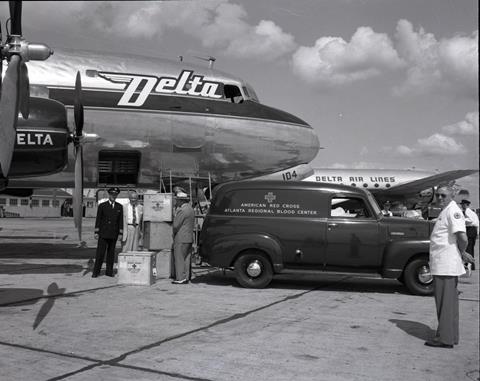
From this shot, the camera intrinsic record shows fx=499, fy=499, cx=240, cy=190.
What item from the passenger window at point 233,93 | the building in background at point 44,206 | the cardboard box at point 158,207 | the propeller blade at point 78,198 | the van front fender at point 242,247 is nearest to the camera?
the propeller blade at point 78,198

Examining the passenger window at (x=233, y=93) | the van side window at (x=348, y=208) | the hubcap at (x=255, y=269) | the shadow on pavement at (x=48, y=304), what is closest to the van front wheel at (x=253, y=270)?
the hubcap at (x=255, y=269)

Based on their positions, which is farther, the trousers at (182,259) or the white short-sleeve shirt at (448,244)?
the trousers at (182,259)

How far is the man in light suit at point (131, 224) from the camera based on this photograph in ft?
35.2

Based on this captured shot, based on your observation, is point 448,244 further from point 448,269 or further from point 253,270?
point 253,270

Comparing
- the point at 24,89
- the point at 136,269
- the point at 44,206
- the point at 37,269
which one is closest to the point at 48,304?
the point at 136,269

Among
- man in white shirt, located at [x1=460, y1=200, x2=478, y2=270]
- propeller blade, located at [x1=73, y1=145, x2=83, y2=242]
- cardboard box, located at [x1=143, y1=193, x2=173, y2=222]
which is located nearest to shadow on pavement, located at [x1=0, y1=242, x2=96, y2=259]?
cardboard box, located at [x1=143, y1=193, x2=173, y2=222]

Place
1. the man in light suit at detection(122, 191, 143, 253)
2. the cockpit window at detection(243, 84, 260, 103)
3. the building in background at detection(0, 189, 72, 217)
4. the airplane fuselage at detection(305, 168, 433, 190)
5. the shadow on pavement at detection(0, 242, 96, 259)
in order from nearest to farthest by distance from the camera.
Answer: the man in light suit at detection(122, 191, 143, 253) < the cockpit window at detection(243, 84, 260, 103) < the shadow on pavement at detection(0, 242, 96, 259) < the airplane fuselage at detection(305, 168, 433, 190) < the building in background at detection(0, 189, 72, 217)

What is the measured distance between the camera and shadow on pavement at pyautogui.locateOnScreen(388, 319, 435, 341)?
5.73 meters

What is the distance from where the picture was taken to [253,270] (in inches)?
335

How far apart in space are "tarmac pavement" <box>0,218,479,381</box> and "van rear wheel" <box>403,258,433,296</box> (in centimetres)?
20

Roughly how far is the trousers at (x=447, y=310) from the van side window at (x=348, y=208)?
3367 millimetres

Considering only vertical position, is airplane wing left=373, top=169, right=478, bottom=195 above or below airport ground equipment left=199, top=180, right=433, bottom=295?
above

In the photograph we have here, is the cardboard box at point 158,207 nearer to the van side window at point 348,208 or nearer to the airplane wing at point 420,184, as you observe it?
the van side window at point 348,208

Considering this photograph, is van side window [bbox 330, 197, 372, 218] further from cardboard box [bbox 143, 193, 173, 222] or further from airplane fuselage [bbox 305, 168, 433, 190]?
airplane fuselage [bbox 305, 168, 433, 190]
